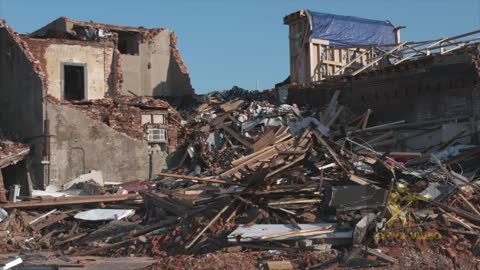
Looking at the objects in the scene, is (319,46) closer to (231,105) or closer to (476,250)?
(231,105)

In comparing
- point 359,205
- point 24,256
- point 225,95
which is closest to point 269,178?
point 359,205

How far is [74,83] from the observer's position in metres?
25.1

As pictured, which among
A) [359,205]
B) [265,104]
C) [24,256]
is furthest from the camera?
[265,104]

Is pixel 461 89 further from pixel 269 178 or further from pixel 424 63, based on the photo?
pixel 269 178

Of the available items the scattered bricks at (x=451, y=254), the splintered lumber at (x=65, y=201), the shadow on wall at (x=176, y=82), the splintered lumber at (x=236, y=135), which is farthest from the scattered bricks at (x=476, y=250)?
the shadow on wall at (x=176, y=82)

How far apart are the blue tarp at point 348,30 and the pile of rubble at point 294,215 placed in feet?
29.1

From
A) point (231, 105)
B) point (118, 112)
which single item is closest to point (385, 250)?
point (118, 112)

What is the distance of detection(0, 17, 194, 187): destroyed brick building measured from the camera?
868 inches

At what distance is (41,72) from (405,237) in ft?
46.7

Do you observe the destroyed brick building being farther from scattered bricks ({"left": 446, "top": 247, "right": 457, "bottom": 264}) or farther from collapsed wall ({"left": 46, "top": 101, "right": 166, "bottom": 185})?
scattered bricks ({"left": 446, "top": 247, "right": 457, "bottom": 264})

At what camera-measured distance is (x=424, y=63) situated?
67.3ft

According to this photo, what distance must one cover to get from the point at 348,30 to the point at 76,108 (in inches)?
467

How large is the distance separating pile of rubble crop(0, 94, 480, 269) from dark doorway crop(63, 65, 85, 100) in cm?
855

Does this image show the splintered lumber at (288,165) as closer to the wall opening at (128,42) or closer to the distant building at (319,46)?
the distant building at (319,46)
